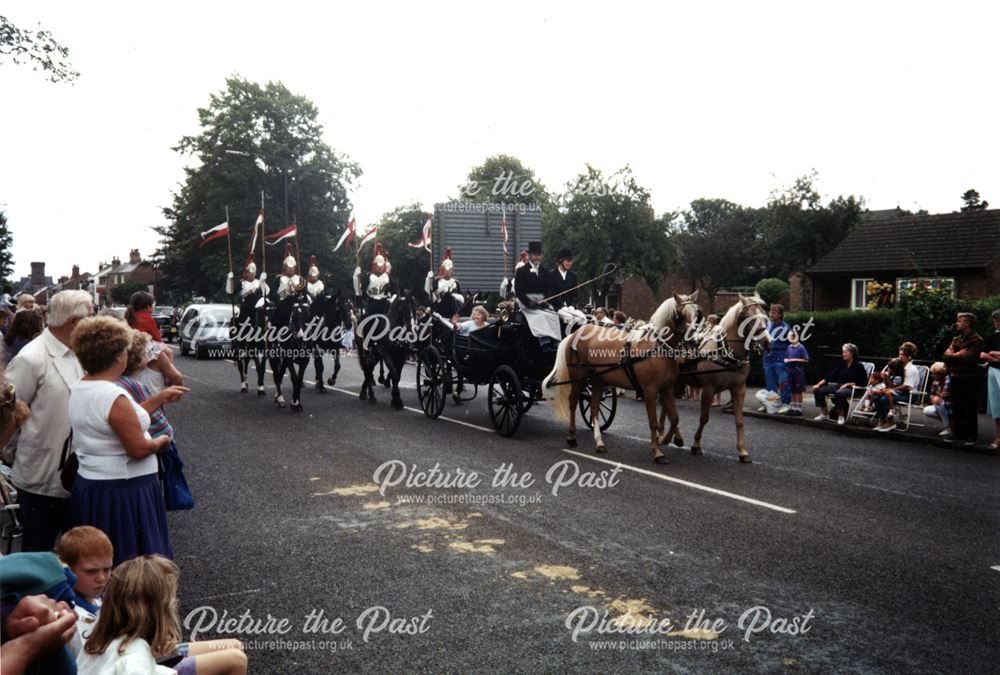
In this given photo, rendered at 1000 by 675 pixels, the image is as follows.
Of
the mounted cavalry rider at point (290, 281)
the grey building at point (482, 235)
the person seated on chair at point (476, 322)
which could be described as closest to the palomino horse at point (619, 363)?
the person seated on chair at point (476, 322)

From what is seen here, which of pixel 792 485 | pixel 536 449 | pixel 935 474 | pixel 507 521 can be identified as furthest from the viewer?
pixel 536 449

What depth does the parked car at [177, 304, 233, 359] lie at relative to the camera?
28.4m

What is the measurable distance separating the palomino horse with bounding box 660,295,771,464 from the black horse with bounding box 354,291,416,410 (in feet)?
20.1

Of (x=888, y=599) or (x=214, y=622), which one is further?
(x=888, y=599)

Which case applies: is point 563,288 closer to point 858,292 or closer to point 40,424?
point 40,424

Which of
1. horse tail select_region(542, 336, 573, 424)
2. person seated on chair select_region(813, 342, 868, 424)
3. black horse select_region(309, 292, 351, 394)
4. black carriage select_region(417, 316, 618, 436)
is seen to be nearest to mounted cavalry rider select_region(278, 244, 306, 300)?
black horse select_region(309, 292, 351, 394)

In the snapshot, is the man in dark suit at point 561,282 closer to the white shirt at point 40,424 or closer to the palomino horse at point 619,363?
the palomino horse at point 619,363

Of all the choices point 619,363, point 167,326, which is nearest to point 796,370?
point 619,363

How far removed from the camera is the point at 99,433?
4113 mm

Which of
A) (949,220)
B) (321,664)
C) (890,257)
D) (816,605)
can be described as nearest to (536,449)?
(816,605)

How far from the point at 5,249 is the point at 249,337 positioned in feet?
120

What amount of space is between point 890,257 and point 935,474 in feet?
86.2

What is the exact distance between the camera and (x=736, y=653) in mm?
4605

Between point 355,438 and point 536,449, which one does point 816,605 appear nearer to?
point 536,449
